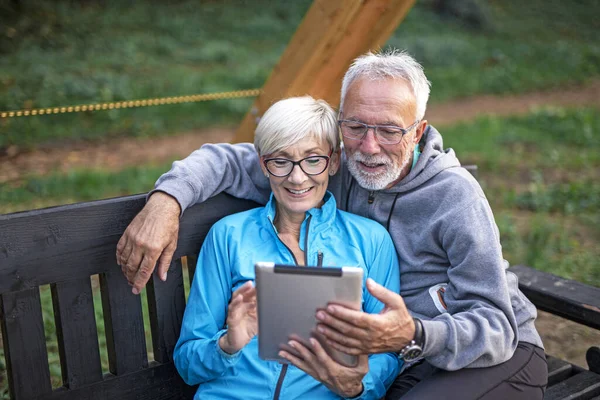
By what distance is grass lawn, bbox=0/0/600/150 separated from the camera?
10.6 meters

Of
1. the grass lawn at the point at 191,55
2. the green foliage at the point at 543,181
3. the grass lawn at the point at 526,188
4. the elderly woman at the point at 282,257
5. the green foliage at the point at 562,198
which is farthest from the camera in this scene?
the grass lawn at the point at 191,55

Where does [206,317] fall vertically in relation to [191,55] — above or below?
above

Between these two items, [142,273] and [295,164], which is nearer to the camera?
[142,273]

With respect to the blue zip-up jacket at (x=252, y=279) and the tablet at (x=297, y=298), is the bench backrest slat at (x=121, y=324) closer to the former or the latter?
the blue zip-up jacket at (x=252, y=279)

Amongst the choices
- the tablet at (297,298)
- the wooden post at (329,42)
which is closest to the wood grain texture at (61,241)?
the tablet at (297,298)

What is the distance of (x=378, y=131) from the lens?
2.91 m

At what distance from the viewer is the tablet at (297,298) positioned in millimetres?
2270

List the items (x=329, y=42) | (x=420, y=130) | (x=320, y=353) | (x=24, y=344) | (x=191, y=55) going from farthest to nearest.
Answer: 1. (x=191, y=55)
2. (x=329, y=42)
3. (x=420, y=130)
4. (x=24, y=344)
5. (x=320, y=353)

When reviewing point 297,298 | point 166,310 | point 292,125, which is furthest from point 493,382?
point 166,310

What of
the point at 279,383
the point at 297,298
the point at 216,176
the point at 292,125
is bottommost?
the point at 279,383

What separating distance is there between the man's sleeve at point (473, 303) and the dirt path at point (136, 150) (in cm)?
615

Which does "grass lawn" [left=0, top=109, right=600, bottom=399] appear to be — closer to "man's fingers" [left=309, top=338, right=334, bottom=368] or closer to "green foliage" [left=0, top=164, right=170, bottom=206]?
"green foliage" [left=0, top=164, right=170, bottom=206]

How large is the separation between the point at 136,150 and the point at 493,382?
302 inches

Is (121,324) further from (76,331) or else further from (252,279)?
(252,279)
